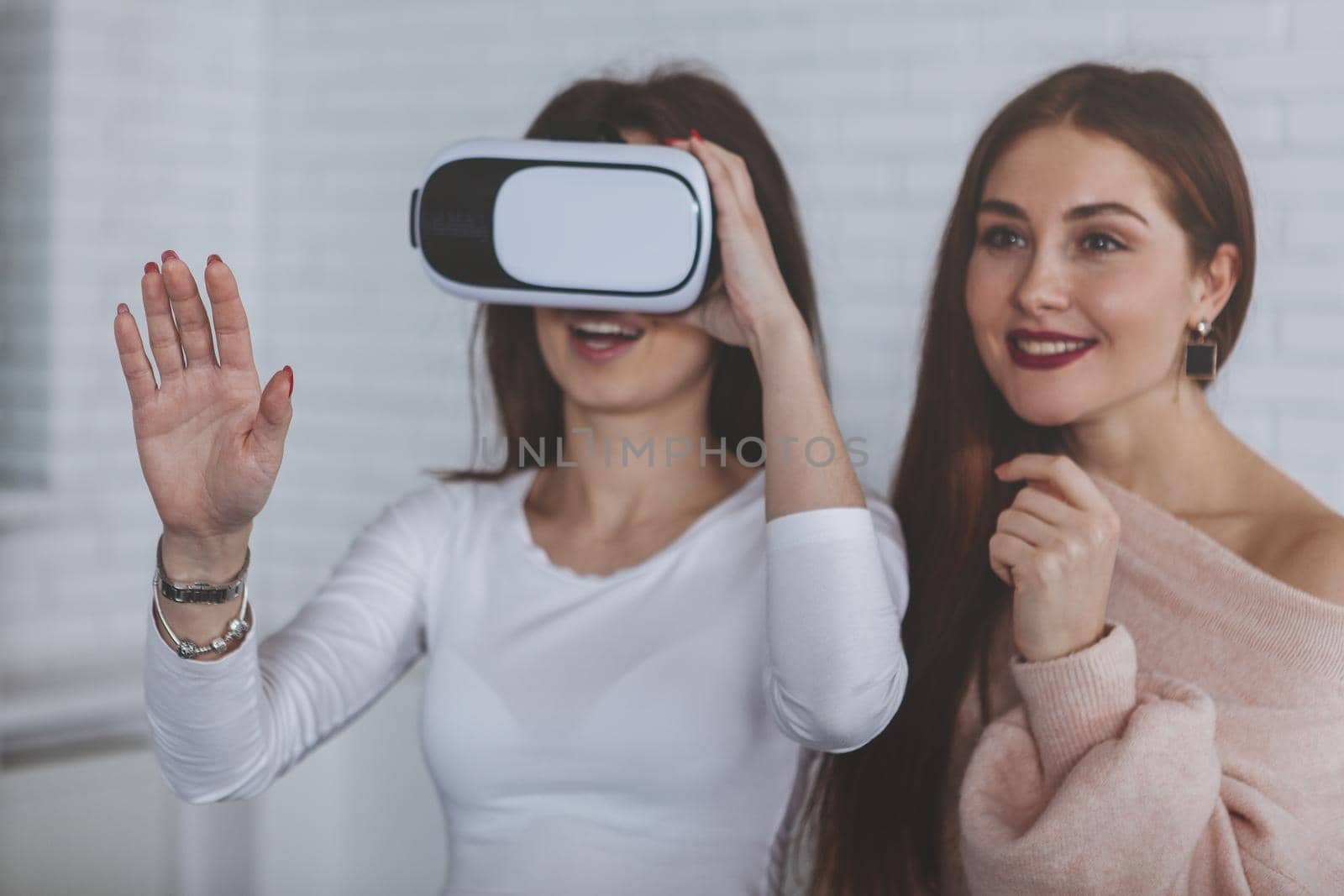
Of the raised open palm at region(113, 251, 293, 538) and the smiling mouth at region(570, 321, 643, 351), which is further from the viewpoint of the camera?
the smiling mouth at region(570, 321, 643, 351)

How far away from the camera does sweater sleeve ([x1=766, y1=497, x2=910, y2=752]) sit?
3.14ft

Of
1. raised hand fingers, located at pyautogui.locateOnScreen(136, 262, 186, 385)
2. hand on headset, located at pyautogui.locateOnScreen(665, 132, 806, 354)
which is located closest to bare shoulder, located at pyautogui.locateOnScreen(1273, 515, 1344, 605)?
hand on headset, located at pyautogui.locateOnScreen(665, 132, 806, 354)

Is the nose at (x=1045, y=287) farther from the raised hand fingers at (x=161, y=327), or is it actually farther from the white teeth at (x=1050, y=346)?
the raised hand fingers at (x=161, y=327)

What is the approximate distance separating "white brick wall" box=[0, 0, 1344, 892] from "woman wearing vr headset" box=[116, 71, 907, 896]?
0.41 meters

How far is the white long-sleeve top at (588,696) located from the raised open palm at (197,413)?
13 cm

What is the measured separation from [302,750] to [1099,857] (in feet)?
2.21

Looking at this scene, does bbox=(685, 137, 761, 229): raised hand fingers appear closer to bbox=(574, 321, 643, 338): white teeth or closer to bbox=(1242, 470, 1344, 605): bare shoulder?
bbox=(574, 321, 643, 338): white teeth

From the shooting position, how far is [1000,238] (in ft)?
3.85

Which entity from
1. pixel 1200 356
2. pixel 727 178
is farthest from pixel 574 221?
pixel 1200 356

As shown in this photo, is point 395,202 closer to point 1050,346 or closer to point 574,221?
point 574,221

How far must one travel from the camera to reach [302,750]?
3.70ft

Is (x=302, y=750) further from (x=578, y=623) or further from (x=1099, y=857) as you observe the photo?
(x=1099, y=857)

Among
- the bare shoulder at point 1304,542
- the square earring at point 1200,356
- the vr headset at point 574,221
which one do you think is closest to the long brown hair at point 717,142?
the vr headset at point 574,221

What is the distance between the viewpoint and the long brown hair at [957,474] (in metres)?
1.12
